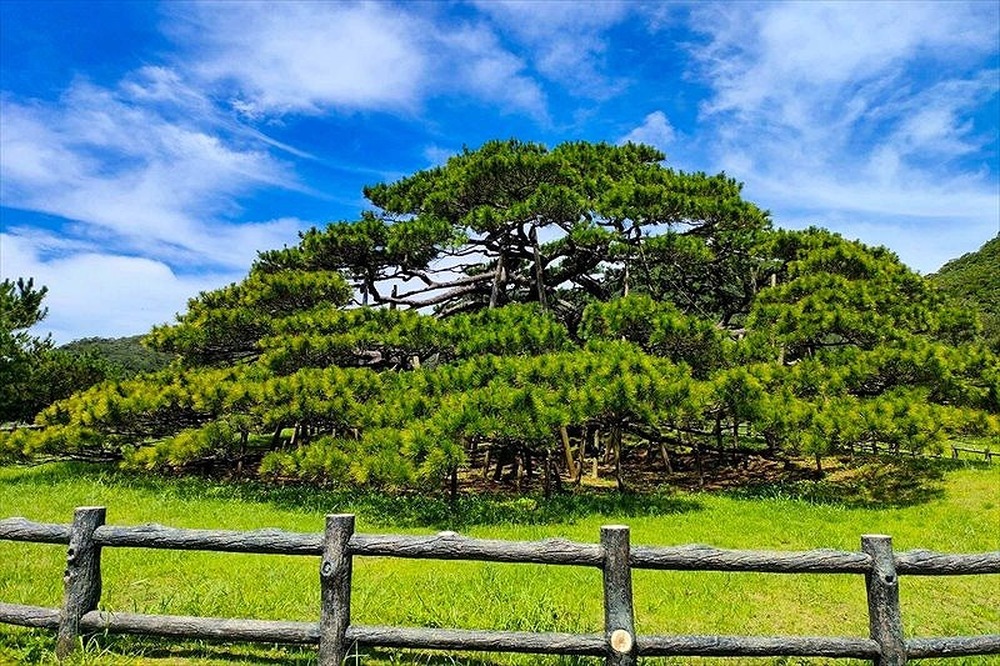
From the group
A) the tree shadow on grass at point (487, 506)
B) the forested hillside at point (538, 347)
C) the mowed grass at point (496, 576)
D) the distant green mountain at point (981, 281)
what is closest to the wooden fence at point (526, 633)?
the mowed grass at point (496, 576)

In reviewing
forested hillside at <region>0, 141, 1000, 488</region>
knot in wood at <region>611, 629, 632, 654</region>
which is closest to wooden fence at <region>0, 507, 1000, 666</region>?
knot in wood at <region>611, 629, 632, 654</region>

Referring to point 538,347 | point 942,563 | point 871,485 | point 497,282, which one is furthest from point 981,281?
point 942,563

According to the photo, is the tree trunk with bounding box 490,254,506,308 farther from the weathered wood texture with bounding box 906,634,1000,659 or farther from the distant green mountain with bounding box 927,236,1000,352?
the distant green mountain with bounding box 927,236,1000,352

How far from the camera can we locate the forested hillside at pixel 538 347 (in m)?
10.6

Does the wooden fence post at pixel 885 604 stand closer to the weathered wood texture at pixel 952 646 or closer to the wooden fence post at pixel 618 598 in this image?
the weathered wood texture at pixel 952 646

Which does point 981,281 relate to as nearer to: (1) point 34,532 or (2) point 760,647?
(2) point 760,647

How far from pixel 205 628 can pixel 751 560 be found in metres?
3.98

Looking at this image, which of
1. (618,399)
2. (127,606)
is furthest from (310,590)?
(618,399)

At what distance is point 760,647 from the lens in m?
4.39

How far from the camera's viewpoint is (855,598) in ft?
24.0

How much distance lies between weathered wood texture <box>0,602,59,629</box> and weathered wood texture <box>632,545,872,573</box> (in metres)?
4.29

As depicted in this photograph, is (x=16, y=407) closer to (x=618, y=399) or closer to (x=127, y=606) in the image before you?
(x=127, y=606)

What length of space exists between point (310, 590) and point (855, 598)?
626cm

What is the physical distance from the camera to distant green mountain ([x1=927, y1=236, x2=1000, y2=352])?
4440 cm
